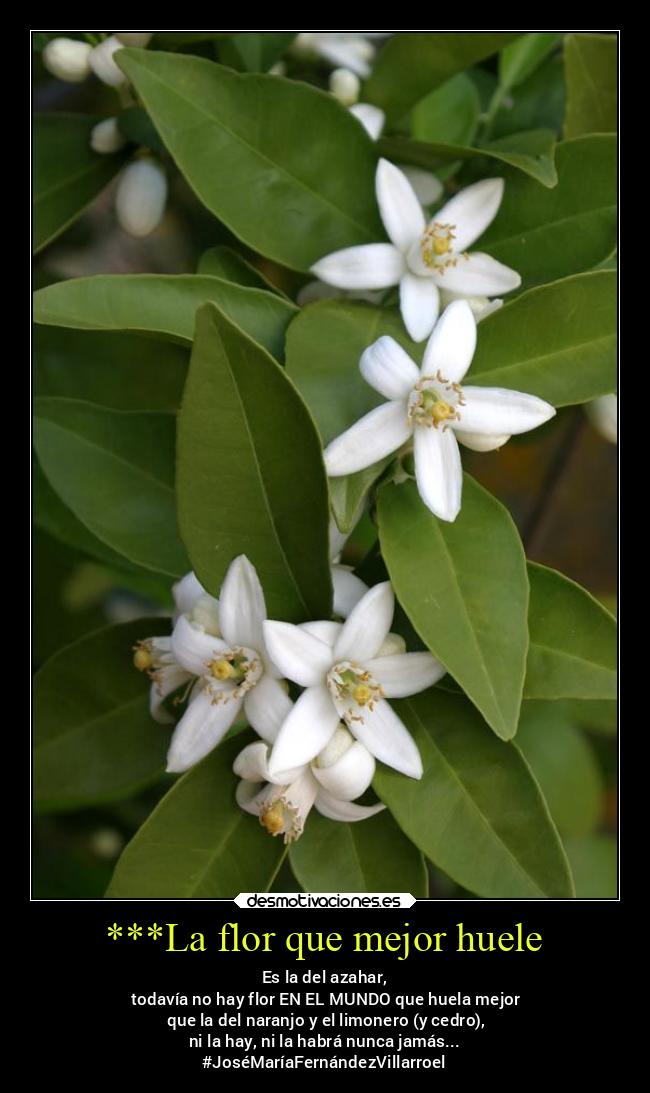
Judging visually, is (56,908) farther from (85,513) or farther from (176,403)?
(176,403)

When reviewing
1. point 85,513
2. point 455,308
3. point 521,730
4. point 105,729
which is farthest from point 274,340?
point 521,730

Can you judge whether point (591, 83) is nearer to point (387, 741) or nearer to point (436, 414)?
point (436, 414)

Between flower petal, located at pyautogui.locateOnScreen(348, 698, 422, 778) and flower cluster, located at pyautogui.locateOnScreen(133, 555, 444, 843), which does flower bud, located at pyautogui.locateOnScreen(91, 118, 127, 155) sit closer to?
flower cluster, located at pyautogui.locateOnScreen(133, 555, 444, 843)

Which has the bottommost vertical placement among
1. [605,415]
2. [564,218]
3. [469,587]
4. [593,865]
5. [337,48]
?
[593,865]

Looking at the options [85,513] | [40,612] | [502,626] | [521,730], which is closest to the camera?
[502,626]

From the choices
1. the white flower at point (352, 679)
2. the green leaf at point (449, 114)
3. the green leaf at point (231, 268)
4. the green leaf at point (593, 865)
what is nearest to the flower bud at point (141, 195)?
the green leaf at point (231, 268)

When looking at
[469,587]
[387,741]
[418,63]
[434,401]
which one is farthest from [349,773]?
[418,63]

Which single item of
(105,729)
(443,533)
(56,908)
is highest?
(443,533)
